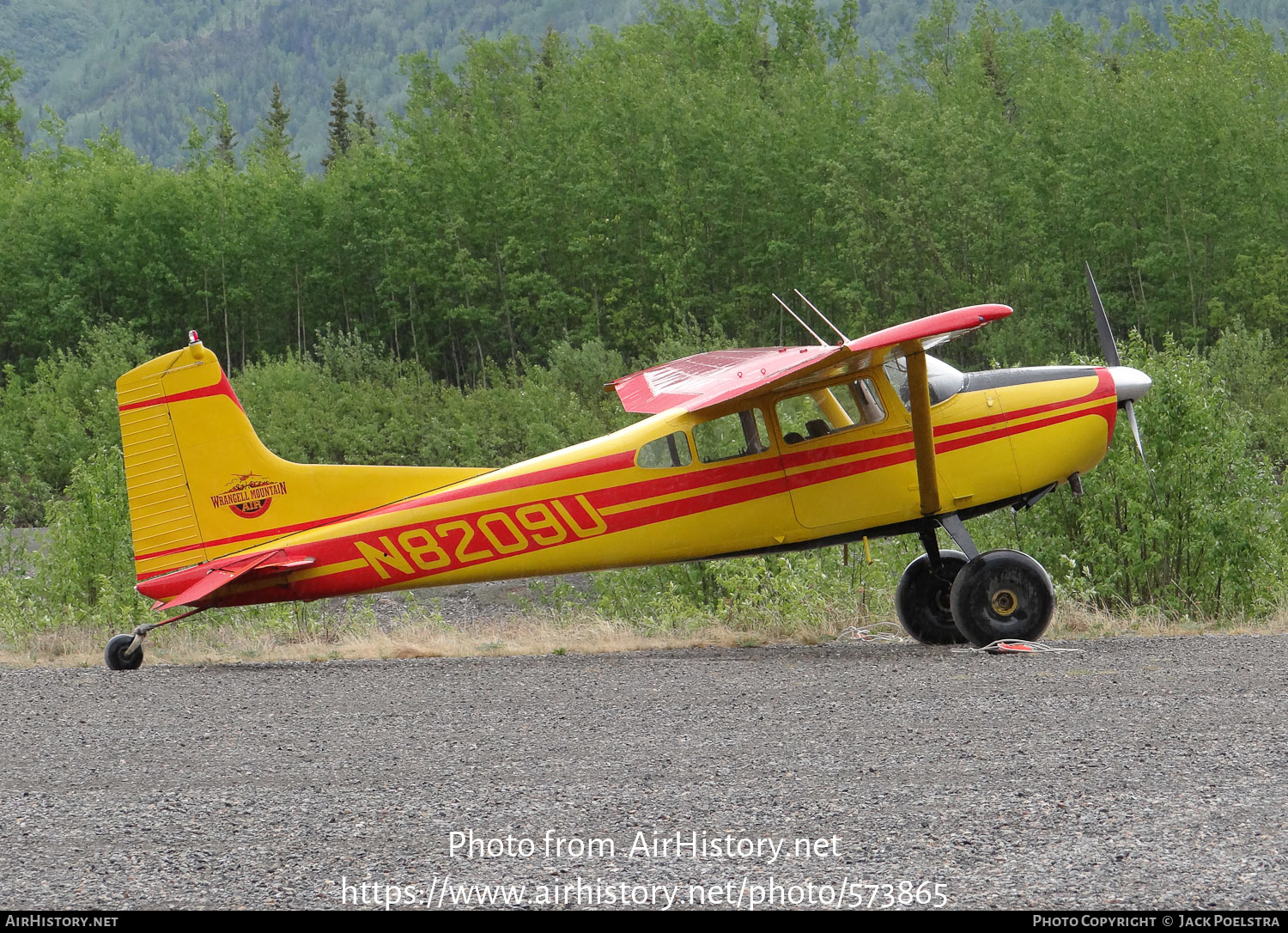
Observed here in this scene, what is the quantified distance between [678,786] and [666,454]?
481 cm

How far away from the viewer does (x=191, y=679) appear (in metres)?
9.31

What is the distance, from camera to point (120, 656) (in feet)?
32.6

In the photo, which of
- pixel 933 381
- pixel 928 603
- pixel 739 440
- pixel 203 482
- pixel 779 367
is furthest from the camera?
pixel 928 603

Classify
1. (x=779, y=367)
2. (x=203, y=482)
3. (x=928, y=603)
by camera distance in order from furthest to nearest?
(x=928, y=603) → (x=203, y=482) → (x=779, y=367)

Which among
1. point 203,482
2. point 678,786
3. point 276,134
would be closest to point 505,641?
point 203,482

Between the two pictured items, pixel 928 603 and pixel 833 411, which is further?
pixel 928 603

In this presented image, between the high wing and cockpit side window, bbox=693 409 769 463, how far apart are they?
276mm

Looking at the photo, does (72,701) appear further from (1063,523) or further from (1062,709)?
(1063,523)

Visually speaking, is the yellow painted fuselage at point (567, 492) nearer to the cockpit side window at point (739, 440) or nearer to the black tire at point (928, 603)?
the cockpit side window at point (739, 440)

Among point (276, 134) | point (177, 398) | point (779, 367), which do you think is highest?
point (276, 134)

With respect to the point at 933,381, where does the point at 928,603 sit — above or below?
below

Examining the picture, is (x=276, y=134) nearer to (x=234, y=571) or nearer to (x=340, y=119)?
(x=340, y=119)

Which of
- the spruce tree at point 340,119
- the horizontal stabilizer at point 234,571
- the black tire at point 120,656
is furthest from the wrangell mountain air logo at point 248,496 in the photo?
the spruce tree at point 340,119
